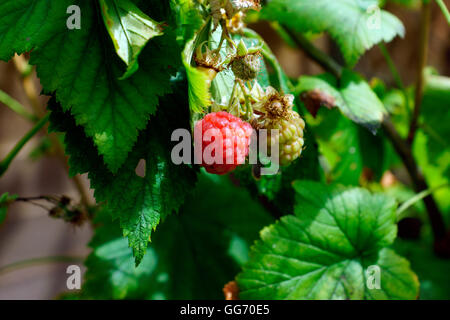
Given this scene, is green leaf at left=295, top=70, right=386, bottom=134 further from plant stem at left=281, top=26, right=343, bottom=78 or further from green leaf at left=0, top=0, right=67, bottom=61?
green leaf at left=0, top=0, right=67, bottom=61

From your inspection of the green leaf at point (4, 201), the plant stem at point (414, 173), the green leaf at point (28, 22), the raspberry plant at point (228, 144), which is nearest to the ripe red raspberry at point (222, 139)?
the raspberry plant at point (228, 144)

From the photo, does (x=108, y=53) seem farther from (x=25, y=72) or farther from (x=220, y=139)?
(x=25, y=72)

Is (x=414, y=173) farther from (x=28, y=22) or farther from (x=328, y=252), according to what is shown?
(x=28, y=22)

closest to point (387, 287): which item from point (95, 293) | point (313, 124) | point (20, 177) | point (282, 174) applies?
point (282, 174)

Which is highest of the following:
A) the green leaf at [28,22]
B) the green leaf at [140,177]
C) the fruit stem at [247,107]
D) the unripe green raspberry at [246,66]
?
the green leaf at [28,22]

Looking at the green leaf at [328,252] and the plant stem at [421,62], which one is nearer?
the green leaf at [328,252]

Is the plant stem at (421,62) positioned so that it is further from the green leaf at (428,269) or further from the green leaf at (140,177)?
the green leaf at (140,177)

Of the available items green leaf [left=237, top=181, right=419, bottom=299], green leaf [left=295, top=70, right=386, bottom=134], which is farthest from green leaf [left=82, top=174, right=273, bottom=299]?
green leaf [left=295, top=70, right=386, bottom=134]
